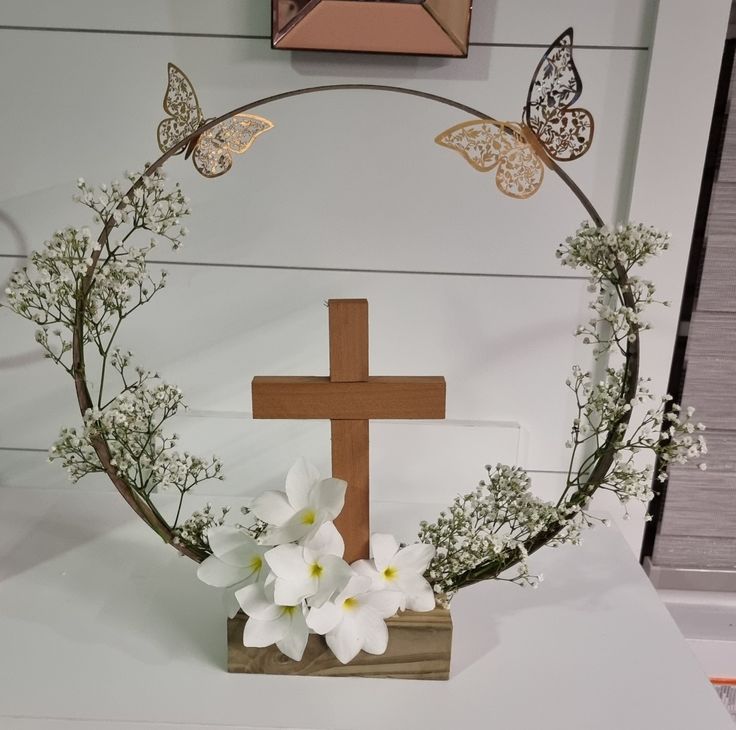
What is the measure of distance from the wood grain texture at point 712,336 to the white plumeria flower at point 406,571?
1.90 ft

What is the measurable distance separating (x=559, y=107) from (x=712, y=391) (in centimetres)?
49

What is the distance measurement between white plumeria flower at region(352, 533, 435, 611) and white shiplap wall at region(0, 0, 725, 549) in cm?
36

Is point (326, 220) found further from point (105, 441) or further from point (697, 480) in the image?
point (697, 480)

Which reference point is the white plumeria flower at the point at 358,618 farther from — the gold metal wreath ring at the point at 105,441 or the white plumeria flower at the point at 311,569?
the gold metal wreath ring at the point at 105,441

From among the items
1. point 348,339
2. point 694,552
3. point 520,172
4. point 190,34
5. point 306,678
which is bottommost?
point 694,552

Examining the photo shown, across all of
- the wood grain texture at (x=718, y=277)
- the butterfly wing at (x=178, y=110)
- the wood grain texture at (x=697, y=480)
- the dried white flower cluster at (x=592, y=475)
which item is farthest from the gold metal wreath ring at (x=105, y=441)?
the wood grain texture at (x=697, y=480)

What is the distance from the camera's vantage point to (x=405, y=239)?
99cm

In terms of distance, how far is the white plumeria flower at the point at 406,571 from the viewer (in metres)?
0.71

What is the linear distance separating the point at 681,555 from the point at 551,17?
869 mm

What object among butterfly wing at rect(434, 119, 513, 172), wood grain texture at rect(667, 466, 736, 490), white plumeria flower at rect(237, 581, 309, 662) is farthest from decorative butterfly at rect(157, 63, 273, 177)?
wood grain texture at rect(667, 466, 736, 490)

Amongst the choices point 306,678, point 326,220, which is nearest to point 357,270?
point 326,220

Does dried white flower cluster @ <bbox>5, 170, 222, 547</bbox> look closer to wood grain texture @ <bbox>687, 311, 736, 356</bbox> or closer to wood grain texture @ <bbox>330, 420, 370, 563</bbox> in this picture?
wood grain texture @ <bbox>330, 420, 370, 563</bbox>

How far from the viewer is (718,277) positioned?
100cm

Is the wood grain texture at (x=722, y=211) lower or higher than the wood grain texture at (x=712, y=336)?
higher
